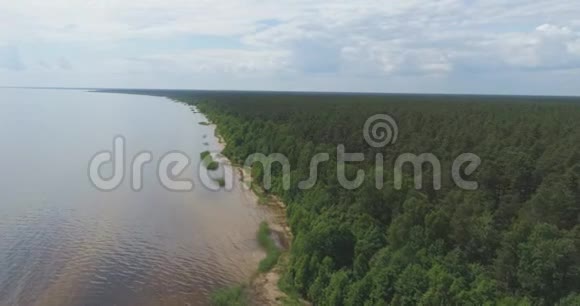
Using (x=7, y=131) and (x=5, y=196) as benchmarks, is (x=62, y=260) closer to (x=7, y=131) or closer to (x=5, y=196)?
(x=5, y=196)

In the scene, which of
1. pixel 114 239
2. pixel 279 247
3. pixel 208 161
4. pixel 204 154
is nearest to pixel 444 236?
pixel 279 247

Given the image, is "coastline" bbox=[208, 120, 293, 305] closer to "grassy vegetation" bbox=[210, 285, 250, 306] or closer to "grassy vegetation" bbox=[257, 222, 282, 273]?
"grassy vegetation" bbox=[257, 222, 282, 273]

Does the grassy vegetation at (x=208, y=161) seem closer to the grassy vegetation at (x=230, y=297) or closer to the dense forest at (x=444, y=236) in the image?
the dense forest at (x=444, y=236)

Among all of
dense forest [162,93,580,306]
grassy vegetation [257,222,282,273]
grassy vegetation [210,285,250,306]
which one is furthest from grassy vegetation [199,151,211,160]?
grassy vegetation [210,285,250,306]

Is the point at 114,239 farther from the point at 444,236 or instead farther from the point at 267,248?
the point at 444,236

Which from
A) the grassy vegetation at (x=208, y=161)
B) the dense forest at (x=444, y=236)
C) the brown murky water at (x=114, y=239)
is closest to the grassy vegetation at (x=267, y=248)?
the brown murky water at (x=114, y=239)

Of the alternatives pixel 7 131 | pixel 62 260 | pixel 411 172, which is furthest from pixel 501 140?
pixel 7 131
